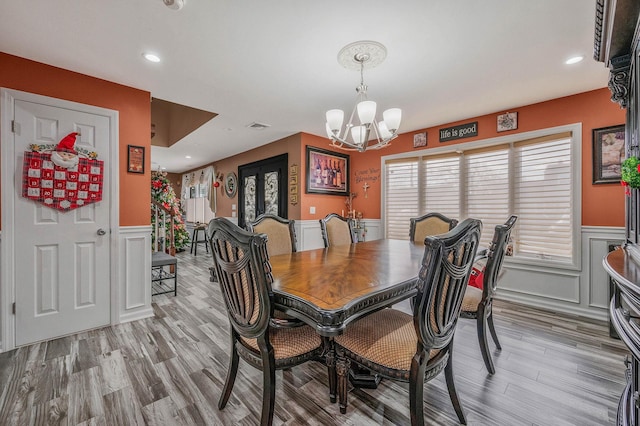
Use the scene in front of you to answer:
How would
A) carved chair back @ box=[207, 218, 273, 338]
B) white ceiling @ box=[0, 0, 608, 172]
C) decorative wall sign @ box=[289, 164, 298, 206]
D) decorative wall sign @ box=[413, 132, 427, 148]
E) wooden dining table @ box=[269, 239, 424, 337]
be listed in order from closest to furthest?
wooden dining table @ box=[269, 239, 424, 337] → carved chair back @ box=[207, 218, 273, 338] → white ceiling @ box=[0, 0, 608, 172] → decorative wall sign @ box=[413, 132, 427, 148] → decorative wall sign @ box=[289, 164, 298, 206]

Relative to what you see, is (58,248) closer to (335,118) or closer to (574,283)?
(335,118)

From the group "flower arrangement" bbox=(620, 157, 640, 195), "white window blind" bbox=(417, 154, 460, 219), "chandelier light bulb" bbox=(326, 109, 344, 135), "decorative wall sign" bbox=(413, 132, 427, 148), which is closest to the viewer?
"flower arrangement" bbox=(620, 157, 640, 195)

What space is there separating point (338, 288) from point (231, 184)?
5.78 meters

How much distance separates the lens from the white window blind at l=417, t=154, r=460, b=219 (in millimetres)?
3869

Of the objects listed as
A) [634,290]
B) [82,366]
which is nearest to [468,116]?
[634,290]

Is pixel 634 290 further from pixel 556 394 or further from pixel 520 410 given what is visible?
pixel 556 394

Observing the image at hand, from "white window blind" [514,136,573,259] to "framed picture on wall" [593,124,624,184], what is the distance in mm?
217

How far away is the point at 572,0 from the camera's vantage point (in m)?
1.59

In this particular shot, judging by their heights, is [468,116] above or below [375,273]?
above

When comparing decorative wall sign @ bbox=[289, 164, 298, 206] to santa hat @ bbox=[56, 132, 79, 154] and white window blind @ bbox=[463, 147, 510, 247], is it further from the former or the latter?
santa hat @ bbox=[56, 132, 79, 154]

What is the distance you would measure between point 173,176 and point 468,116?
931cm

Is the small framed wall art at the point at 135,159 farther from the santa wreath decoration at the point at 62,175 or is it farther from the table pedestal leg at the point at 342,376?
the table pedestal leg at the point at 342,376

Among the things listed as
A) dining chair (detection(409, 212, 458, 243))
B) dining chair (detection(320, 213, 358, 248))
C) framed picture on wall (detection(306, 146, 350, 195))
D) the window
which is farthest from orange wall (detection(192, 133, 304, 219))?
dining chair (detection(409, 212, 458, 243))

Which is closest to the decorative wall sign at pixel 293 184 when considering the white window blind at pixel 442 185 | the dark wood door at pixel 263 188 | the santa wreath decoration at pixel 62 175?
the dark wood door at pixel 263 188
